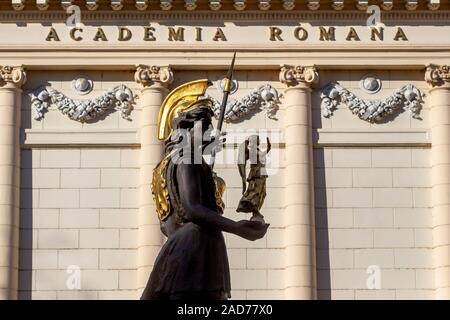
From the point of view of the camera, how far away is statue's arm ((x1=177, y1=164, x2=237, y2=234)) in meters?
13.2

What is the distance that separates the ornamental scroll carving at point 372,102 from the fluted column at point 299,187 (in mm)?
458

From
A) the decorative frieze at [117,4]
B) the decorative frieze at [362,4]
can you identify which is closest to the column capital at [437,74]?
the decorative frieze at [362,4]

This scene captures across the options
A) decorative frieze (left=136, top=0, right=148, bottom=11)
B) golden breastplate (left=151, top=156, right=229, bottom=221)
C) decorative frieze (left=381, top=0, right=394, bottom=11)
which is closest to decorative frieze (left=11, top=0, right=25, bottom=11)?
decorative frieze (left=136, top=0, right=148, bottom=11)

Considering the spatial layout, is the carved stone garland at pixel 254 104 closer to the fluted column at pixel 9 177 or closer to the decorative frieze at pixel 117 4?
the decorative frieze at pixel 117 4

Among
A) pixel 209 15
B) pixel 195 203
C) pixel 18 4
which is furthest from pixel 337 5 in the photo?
pixel 195 203

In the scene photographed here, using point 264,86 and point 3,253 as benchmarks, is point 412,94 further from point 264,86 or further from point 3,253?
point 3,253

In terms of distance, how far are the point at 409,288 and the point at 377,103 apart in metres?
4.26

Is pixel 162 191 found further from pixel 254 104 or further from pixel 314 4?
pixel 314 4

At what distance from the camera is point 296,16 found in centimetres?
3167

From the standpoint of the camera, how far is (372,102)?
31500mm

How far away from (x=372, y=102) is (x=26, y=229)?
8262 mm

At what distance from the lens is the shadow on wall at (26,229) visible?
3047 centimetres
